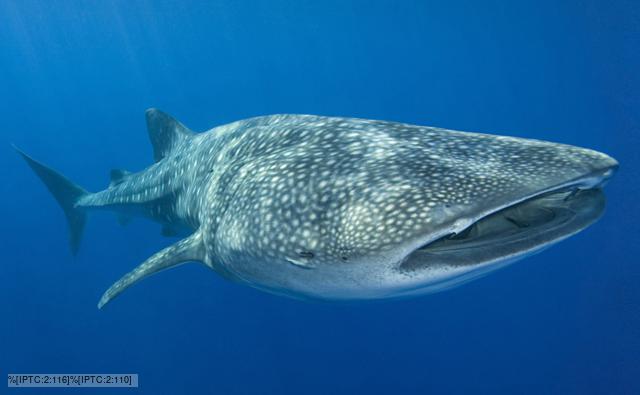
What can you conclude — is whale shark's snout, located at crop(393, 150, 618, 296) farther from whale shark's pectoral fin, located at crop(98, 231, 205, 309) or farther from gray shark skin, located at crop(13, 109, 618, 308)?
whale shark's pectoral fin, located at crop(98, 231, 205, 309)

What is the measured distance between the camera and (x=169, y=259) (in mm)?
4504

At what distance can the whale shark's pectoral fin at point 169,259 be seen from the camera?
427cm

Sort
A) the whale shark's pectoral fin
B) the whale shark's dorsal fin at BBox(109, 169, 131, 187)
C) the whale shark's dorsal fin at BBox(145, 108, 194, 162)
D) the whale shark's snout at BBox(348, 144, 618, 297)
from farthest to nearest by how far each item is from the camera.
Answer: the whale shark's dorsal fin at BBox(109, 169, 131, 187)
the whale shark's dorsal fin at BBox(145, 108, 194, 162)
the whale shark's pectoral fin
the whale shark's snout at BBox(348, 144, 618, 297)

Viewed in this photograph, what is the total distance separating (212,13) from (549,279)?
26.3m

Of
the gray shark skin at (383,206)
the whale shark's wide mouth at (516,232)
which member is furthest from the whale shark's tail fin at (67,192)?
the whale shark's wide mouth at (516,232)

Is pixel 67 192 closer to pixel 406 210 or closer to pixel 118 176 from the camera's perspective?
pixel 118 176

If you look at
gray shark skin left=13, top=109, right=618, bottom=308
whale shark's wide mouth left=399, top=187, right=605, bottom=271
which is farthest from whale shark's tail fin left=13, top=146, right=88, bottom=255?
whale shark's wide mouth left=399, top=187, right=605, bottom=271

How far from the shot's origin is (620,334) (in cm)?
1429

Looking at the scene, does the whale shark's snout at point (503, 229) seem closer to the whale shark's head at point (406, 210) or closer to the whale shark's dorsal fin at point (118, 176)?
A: the whale shark's head at point (406, 210)

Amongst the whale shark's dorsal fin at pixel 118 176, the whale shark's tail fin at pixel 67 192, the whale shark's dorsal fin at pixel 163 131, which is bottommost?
the whale shark's tail fin at pixel 67 192

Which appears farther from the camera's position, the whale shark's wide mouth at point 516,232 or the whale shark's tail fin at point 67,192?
the whale shark's tail fin at point 67,192

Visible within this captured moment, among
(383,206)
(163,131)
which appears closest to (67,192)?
(163,131)

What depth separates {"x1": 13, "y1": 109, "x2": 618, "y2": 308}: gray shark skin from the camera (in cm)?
225

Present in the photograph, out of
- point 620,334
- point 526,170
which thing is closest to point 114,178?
point 526,170
